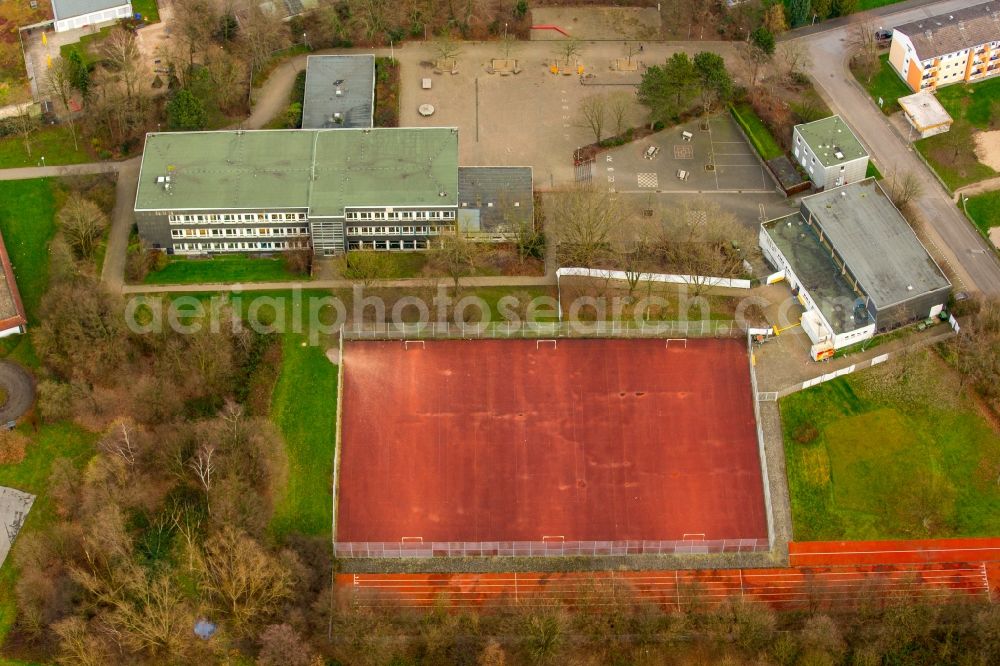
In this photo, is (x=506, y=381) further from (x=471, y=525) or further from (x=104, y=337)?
(x=104, y=337)

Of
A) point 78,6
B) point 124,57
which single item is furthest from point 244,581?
point 78,6

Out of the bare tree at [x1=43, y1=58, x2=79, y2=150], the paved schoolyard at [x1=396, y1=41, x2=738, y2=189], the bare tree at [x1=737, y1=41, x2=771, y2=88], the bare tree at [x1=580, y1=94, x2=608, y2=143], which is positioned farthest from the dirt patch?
the bare tree at [x1=43, y1=58, x2=79, y2=150]

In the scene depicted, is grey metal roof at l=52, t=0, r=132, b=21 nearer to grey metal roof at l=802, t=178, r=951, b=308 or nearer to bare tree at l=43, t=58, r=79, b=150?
bare tree at l=43, t=58, r=79, b=150

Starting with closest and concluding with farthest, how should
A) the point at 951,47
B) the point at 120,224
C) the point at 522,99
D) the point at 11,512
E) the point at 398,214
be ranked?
the point at 11,512 → the point at 398,214 → the point at 120,224 → the point at 951,47 → the point at 522,99

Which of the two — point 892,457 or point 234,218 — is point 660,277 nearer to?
point 892,457

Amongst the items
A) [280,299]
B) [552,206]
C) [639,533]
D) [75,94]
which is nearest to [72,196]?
[75,94]

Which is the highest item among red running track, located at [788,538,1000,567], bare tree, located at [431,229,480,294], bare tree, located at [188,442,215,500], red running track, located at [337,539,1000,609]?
bare tree, located at [431,229,480,294]

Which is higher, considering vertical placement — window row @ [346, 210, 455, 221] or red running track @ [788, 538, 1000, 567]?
window row @ [346, 210, 455, 221]
